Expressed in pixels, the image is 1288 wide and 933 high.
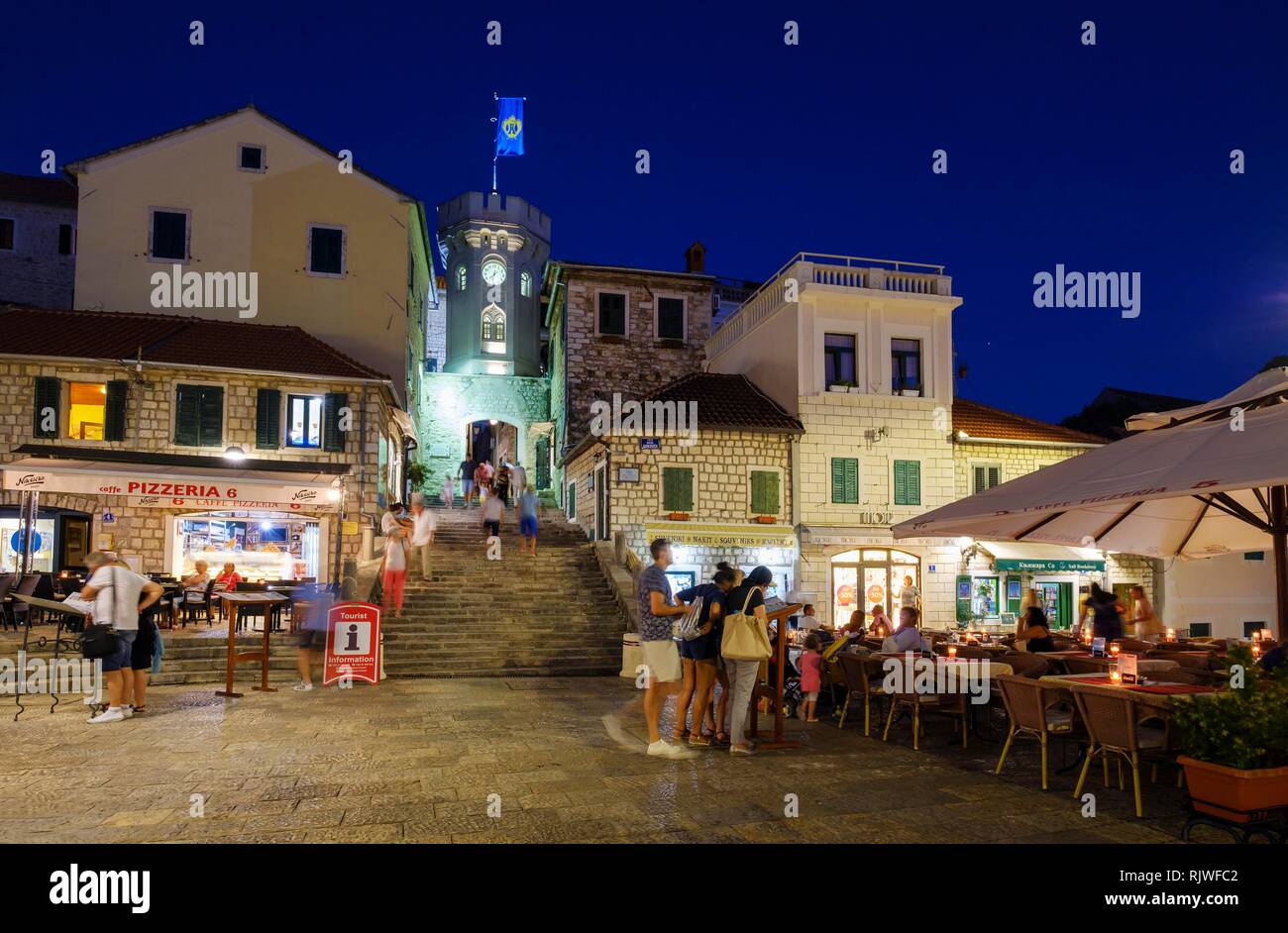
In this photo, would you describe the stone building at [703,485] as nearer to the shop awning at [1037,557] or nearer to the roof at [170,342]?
the shop awning at [1037,557]

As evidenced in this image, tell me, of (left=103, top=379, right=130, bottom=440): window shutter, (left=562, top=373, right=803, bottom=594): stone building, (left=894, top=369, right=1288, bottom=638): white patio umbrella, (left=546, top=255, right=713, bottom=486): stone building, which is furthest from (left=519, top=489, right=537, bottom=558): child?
(left=894, top=369, right=1288, bottom=638): white patio umbrella

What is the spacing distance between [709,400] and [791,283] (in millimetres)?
3412

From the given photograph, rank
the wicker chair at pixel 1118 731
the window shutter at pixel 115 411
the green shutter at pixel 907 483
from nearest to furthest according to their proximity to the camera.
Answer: the wicker chair at pixel 1118 731 → the window shutter at pixel 115 411 → the green shutter at pixel 907 483

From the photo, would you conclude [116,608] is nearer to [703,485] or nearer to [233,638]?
[233,638]

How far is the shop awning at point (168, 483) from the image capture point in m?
15.7

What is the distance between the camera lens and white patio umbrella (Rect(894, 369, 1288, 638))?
6.04 metres

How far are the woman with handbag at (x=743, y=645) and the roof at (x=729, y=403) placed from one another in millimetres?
Result: 13255

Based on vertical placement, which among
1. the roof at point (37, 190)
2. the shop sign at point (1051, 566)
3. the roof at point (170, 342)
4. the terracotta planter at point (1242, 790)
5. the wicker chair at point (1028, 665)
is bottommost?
the terracotta planter at point (1242, 790)

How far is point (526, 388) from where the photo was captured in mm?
30406

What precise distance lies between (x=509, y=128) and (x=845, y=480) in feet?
72.4

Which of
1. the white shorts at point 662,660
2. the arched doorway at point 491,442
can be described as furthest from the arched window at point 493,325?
the white shorts at point 662,660

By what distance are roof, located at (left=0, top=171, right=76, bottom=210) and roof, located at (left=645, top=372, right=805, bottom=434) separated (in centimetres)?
2243
